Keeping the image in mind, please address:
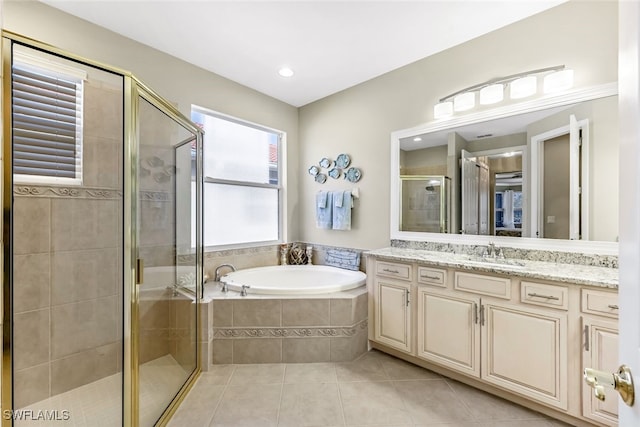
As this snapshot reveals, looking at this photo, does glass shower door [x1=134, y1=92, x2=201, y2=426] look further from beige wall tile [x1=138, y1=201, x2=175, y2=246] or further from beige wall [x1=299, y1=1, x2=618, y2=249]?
beige wall [x1=299, y1=1, x2=618, y2=249]

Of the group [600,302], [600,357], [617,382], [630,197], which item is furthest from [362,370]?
[630,197]

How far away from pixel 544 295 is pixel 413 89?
2014mm

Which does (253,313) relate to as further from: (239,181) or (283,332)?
(239,181)

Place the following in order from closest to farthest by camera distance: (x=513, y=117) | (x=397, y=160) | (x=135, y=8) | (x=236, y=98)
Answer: (x=135, y=8), (x=513, y=117), (x=397, y=160), (x=236, y=98)

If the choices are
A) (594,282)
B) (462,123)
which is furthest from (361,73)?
(594,282)

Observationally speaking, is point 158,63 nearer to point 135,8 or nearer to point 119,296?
point 135,8

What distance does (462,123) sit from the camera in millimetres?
2369

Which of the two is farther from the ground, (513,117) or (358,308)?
(513,117)

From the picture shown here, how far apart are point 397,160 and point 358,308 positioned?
1485 mm

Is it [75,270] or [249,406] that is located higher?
[75,270]

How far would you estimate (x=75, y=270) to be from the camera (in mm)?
1824

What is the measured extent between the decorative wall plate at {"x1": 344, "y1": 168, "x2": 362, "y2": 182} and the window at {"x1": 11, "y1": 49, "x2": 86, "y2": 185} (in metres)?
2.32

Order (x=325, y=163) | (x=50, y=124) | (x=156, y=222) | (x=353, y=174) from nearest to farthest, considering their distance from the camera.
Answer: (x=50, y=124), (x=156, y=222), (x=353, y=174), (x=325, y=163)

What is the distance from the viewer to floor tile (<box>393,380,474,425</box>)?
1693 mm
